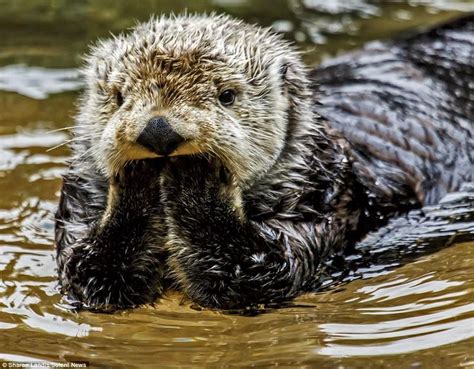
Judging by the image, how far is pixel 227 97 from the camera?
3.86 m

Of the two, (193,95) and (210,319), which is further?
(210,319)

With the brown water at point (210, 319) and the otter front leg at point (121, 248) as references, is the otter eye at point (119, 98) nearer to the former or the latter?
the otter front leg at point (121, 248)

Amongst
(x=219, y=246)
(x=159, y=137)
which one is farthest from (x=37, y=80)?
(x=159, y=137)

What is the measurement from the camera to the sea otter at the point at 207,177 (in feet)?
12.0

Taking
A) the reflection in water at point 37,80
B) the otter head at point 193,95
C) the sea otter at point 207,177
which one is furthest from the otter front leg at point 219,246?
the reflection in water at point 37,80

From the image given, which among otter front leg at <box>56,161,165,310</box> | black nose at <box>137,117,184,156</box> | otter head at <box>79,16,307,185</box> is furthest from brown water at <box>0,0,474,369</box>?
black nose at <box>137,117,184,156</box>

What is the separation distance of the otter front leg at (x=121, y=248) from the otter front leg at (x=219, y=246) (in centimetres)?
7

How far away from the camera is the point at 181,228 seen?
380 centimetres

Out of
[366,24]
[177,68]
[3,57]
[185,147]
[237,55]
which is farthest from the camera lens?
[366,24]

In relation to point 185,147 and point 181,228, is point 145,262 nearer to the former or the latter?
point 181,228

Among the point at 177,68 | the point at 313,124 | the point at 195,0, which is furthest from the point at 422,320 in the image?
the point at 195,0

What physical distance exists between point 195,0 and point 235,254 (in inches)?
209

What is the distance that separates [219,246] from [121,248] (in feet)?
1.25

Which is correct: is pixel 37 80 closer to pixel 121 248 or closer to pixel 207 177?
pixel 121 248
